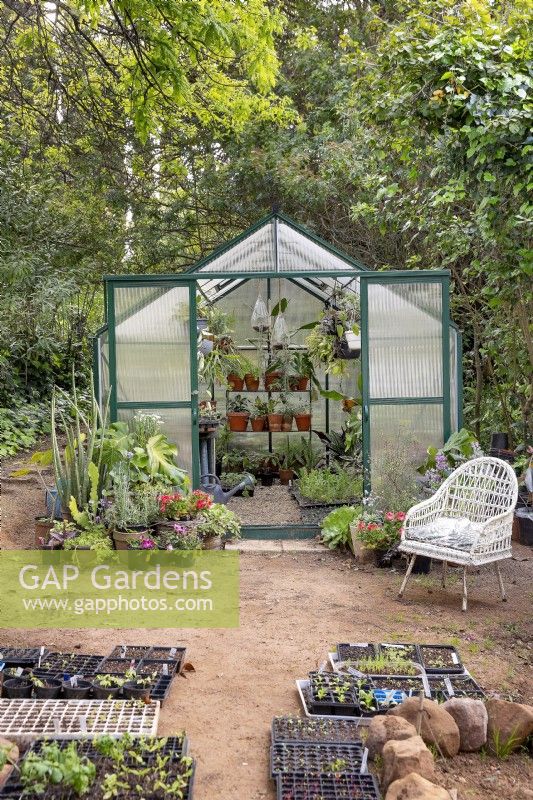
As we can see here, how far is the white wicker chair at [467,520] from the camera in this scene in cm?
504

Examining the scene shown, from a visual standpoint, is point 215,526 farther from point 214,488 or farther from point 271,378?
point 271,378

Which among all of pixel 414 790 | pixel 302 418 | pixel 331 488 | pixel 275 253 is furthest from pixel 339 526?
pixel 414 790

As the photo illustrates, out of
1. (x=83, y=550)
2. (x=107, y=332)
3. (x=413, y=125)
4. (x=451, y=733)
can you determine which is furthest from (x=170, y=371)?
(x=451, y=733)

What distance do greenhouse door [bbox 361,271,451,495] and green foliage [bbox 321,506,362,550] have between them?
501mm

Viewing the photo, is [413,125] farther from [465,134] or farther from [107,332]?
[107,332]

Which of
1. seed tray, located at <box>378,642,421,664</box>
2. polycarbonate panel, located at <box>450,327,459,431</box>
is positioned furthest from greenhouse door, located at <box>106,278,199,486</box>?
seed tray, located at <box>378,642,421,664</box>

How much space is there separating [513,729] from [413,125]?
4096 millimetres

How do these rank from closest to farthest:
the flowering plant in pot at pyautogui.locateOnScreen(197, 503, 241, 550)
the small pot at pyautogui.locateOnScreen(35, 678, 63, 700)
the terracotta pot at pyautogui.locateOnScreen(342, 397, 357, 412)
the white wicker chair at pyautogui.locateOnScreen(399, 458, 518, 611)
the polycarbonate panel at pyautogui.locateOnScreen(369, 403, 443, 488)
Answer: the small pot at pyautogui.locateOnScreen(35, 678, 63, 700), the white wicker chair at pyautogui.locateOnScreen(399, 458, 518, 611), the flowering plant in pot at pyautogui.locateOnScreen(197, 503, 241, 550), the polycarbonate panel at pyautogui.locateOnScreen(369, 403, 443, 488), the terracotta pot at pyautogui.locateOnScreen(342, 397, 357, 412)

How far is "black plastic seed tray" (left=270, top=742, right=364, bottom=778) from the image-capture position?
2.88 meters

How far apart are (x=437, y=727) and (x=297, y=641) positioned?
1503mm

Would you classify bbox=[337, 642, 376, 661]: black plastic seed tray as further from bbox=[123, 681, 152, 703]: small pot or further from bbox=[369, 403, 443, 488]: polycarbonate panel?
bbox=[369, 403, 443, 488]: polycarbonate panel

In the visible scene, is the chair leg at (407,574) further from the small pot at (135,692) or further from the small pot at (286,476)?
Answer: the small pot at (286,476)

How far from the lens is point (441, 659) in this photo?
403 cm

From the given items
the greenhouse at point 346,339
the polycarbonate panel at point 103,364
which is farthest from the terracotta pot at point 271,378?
the polycarbonate panel at point 103,364
